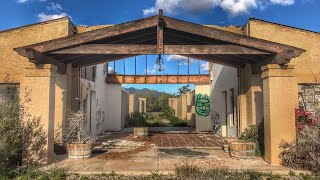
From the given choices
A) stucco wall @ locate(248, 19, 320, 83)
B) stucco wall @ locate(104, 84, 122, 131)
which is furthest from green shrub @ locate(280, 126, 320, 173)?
stucco wall @ locate(104, 84, 122, 131)

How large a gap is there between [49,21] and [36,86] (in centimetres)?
328

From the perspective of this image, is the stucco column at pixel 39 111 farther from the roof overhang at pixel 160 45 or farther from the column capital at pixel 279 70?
the column capital at pixel 279 70

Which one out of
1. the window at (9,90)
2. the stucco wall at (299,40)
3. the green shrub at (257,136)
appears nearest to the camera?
the green shrub at (257,136)

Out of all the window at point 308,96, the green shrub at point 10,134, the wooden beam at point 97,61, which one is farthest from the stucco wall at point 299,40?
the green shrub at point 10,134

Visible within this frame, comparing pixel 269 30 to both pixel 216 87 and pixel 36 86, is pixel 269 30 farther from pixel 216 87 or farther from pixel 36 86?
pixel 36 86

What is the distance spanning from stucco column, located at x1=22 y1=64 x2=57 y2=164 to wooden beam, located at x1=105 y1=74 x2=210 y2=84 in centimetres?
1125

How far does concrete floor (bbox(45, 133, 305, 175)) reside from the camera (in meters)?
6.94

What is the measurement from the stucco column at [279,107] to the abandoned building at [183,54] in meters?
0.03

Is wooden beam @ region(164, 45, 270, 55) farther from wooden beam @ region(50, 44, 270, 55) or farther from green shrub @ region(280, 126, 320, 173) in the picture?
green shrub @ region(280, 126, 320, 173)

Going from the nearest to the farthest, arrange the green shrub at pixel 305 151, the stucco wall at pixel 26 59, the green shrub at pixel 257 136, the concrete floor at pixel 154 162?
the green shrub at pixel 305 151
the concrete floor at pixel 154 162
the green shrub at pixel 257 136
the stucco wall at pixel 26 59

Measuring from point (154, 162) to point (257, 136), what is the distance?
354 cm

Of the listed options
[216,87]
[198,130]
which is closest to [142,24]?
[216,87]

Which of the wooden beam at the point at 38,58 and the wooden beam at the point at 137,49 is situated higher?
the wooden beam at the point at 137,49

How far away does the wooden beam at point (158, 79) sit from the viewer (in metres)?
19.1
